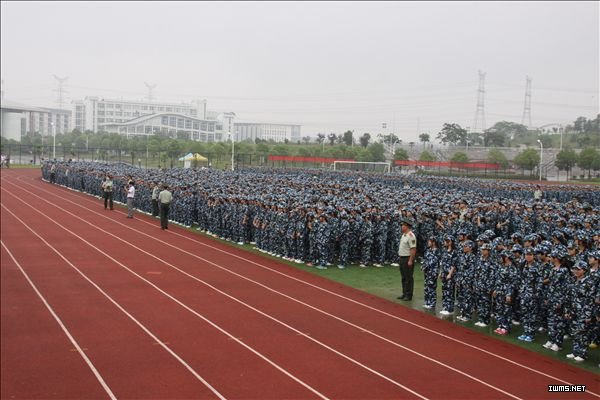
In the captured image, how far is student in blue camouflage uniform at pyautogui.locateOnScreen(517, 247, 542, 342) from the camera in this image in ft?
30.7

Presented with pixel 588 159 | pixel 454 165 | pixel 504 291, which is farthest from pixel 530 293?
pixel 454 165

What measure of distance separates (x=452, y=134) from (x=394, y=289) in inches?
3179

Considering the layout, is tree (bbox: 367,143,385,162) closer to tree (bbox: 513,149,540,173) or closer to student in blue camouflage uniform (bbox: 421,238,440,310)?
tree (bbox: 513,149,540,173)

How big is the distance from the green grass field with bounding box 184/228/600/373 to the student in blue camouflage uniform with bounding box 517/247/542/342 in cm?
21

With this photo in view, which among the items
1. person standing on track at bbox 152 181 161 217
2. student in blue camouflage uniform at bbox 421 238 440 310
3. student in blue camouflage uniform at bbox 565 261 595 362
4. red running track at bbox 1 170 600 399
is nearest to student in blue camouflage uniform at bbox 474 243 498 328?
red running track at bbox 1 170 600 399

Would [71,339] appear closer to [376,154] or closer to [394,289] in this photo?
[394,289]

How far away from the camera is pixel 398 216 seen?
16234 mm

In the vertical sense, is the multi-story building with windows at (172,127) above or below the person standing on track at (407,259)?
above

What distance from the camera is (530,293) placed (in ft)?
30.9

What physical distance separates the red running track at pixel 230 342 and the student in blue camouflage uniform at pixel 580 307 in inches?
16.1

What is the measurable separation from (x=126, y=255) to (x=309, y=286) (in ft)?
19.3

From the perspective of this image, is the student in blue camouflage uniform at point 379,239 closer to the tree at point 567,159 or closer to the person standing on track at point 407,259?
the person standing on track at point 407,259

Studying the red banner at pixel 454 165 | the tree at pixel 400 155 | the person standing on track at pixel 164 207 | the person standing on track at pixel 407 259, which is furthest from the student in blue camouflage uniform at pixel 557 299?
the tree at pixel 400 155

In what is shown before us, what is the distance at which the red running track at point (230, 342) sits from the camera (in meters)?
7.54
